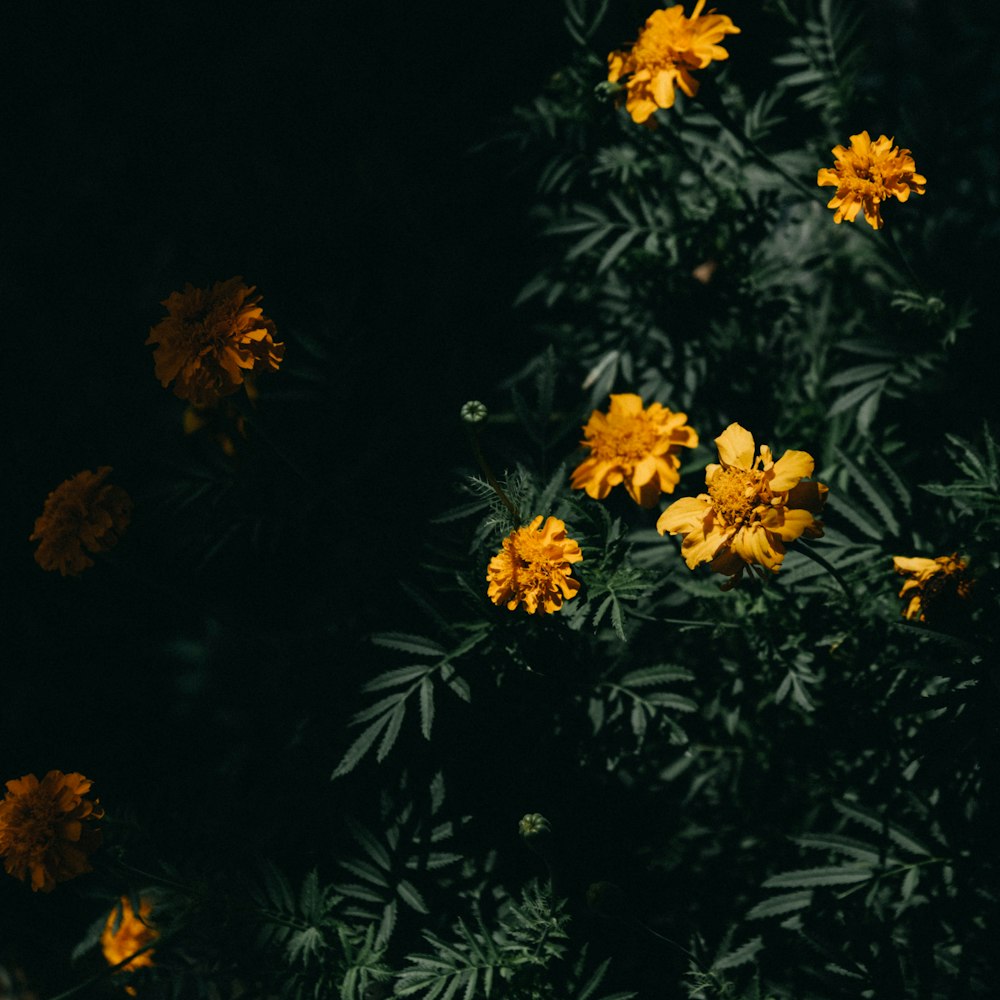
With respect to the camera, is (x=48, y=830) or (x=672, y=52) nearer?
(x=48, y=830)

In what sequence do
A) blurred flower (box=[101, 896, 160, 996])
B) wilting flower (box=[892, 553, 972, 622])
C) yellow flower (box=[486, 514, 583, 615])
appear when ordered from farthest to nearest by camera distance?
blurred flower (box=[101, 896, 160, 996])
wilting flower (box=[892, 553, 972, 622])
yellow flower (box=[486, 514, 583, 615])

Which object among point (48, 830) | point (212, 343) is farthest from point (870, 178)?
point (48, 830)

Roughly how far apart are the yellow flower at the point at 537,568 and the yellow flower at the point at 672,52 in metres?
0.81

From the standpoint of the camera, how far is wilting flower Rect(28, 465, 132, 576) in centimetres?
175

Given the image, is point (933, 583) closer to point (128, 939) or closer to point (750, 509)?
point (750, 509)

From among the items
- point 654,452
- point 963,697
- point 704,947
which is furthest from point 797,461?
point 704,947

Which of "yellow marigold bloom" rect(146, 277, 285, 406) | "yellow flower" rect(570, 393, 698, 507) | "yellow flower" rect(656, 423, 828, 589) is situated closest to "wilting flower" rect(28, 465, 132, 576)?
"yellow marigold bloom" rect(146, 277, 285, 406)

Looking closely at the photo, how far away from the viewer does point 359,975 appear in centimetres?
169

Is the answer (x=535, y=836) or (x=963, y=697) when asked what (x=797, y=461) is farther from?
(x=535, y=836)

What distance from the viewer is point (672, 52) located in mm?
1677

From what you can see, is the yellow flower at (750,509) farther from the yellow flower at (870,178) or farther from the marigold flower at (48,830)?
the marigold flower at (48,830)

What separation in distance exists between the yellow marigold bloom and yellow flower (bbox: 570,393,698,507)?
583 millimetres

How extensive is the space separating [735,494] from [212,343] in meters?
0.90

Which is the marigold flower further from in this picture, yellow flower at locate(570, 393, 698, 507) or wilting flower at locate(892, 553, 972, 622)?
wilting flower at locate(892, 553, 972, 622)
